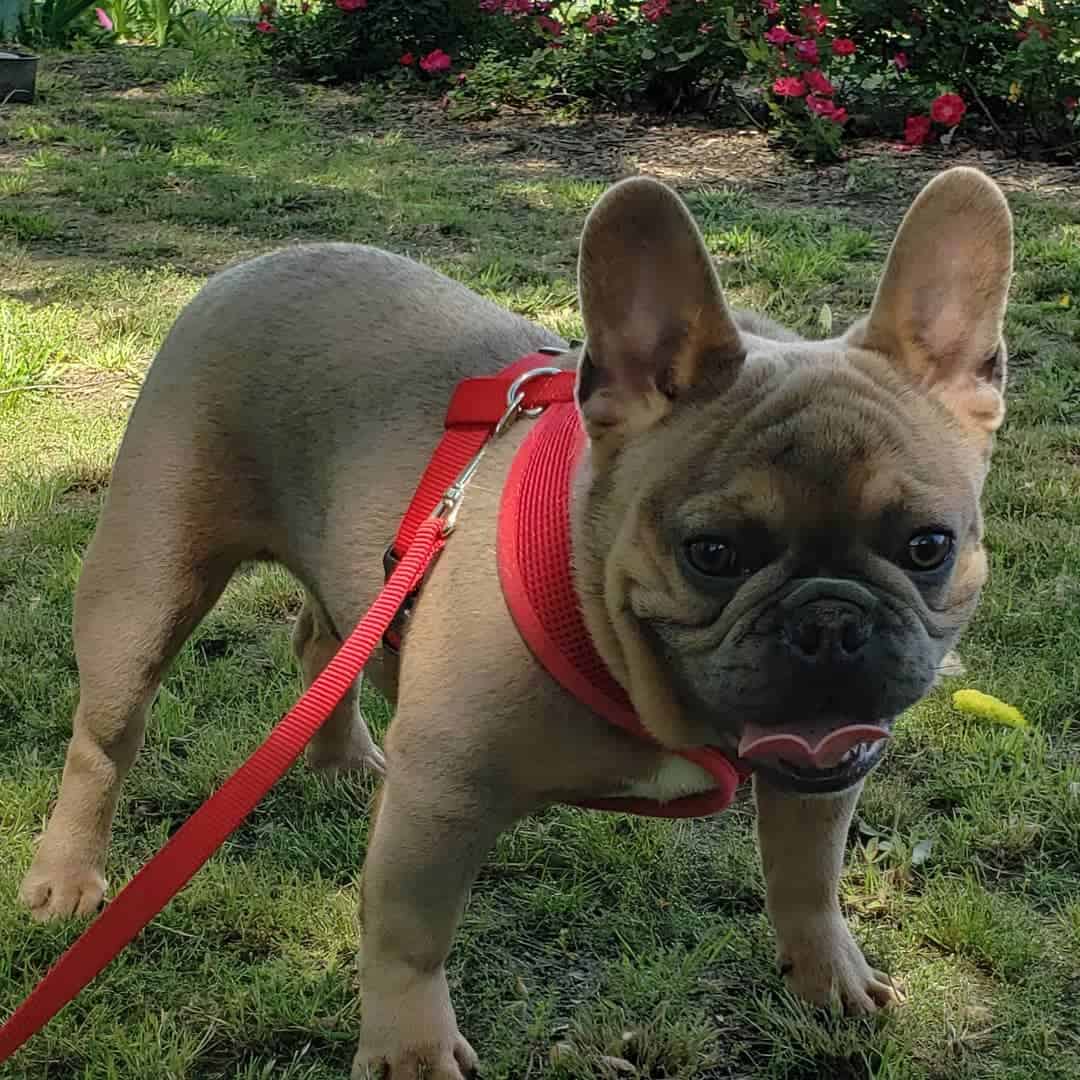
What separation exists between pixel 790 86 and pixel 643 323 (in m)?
6.87

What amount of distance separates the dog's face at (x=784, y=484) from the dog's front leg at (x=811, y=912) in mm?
501

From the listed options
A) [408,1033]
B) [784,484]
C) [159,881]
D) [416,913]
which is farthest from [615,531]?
[408,1033]

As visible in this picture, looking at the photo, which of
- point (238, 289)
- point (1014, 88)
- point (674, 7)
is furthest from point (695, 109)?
point (238, 289)

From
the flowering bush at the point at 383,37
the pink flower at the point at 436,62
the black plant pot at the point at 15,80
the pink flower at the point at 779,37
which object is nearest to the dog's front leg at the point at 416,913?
the pink flower at the point at 779,37

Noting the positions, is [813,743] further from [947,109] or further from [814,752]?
[947,109]

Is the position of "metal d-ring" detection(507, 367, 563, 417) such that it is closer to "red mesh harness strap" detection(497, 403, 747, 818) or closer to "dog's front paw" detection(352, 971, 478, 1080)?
"red mesh harness strap" detection(497, 403, 747, 818)

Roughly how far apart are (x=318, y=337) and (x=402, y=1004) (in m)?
1.23

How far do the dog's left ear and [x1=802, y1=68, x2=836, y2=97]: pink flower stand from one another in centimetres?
679

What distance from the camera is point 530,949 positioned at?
2.89 metres

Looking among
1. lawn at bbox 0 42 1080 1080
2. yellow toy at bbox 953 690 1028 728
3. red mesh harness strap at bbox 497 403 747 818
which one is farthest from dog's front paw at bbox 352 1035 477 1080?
yellow toy at bbox 953 690 1028 728

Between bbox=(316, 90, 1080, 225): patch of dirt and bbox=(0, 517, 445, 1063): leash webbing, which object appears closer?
bbox=(0, 517, 445, 1063): leash webbing

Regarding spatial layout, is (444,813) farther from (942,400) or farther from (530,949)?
(942,400)

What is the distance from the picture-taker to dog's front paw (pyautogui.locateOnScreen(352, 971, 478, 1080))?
2.43m

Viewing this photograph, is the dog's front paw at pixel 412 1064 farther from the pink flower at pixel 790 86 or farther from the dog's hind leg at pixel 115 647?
the pink flower at pixel 790 86
